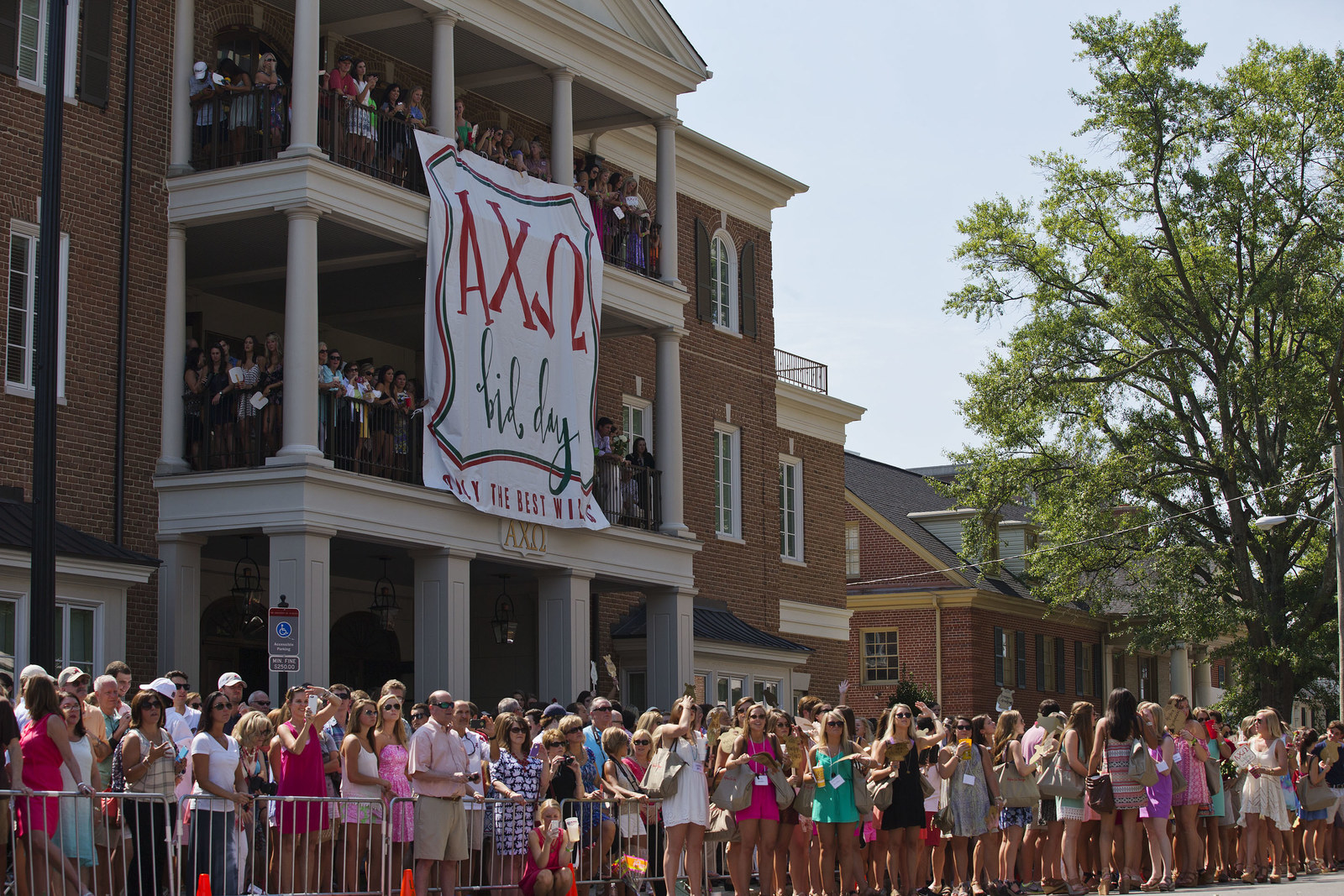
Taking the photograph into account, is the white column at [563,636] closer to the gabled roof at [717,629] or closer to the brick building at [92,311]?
the gabled roof at [717,629]

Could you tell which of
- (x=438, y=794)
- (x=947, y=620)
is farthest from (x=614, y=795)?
(x=947, y=620)

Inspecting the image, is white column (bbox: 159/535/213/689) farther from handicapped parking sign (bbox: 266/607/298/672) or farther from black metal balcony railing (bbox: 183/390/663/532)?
handicapped parking sign (bbox: 266/607/298/672)

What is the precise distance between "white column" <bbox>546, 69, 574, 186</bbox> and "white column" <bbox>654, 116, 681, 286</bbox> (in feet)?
7.96

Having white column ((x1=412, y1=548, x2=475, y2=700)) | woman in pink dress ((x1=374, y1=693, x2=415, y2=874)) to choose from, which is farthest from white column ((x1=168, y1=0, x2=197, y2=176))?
woman in pink dress ((x1=374, y1=693, x2=415, y2=874))

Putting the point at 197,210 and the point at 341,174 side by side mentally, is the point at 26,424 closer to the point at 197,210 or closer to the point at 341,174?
the point at 197,210

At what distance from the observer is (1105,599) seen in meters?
35.7

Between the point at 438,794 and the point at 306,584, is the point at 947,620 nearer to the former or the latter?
the point at 306,584

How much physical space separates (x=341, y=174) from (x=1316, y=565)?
26.1 metres

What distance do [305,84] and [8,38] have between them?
10.1 feet

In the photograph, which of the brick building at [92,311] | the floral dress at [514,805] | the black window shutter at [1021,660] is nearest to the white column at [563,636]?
the brick building at [92,311]

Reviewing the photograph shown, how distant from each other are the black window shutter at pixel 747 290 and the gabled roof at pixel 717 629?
17.7 ft

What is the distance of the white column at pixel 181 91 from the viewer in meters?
20.0

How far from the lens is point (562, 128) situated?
77.1 ft

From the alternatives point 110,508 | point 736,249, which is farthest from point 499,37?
point 736,249
